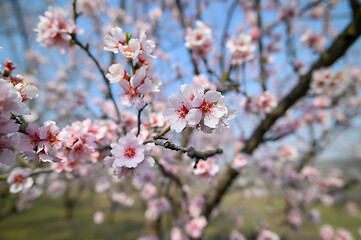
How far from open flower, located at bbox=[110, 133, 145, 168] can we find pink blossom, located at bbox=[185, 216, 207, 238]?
1888 mm

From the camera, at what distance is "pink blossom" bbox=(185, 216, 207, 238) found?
2369 millimetres

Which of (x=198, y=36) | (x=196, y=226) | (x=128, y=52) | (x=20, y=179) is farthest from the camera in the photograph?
(x=196, y=226)

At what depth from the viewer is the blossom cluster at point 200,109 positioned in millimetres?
807

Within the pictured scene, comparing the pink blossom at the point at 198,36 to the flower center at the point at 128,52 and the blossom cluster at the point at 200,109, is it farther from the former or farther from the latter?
the blossom cluster at the point at 200,109

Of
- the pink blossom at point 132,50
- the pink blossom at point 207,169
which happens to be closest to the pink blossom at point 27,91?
the pink blossom at point 132,50

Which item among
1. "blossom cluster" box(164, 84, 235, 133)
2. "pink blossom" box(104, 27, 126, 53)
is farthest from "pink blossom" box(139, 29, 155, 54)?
"blossom cluster" box(164, 84, 235, 133)

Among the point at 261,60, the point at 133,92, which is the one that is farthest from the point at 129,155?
the point at 261,60

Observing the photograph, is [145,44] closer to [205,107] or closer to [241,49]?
[205,107]

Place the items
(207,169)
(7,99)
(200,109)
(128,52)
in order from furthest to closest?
(207,169)
(128,52)
(200,109)
(7,99)

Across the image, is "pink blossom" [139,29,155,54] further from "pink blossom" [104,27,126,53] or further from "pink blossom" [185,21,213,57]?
"pink blossom" [185,21,213,57]

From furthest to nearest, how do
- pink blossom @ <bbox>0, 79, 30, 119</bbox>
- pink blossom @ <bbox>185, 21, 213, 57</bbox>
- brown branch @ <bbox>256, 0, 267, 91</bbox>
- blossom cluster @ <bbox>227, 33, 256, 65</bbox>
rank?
brown branch @ <bbox>256, 0, 267, 91</bbox>, blossom cluster @ <bbox>227, 33, 256, 65</bbox>, pink blossom @ <bbox>185, 21, 213, 57</bbox>, pink blossom @ <bbox>0, 79, 30, 119</bbox>

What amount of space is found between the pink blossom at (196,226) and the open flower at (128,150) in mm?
1888

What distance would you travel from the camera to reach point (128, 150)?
92 cm

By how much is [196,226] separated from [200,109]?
2.13 meters
